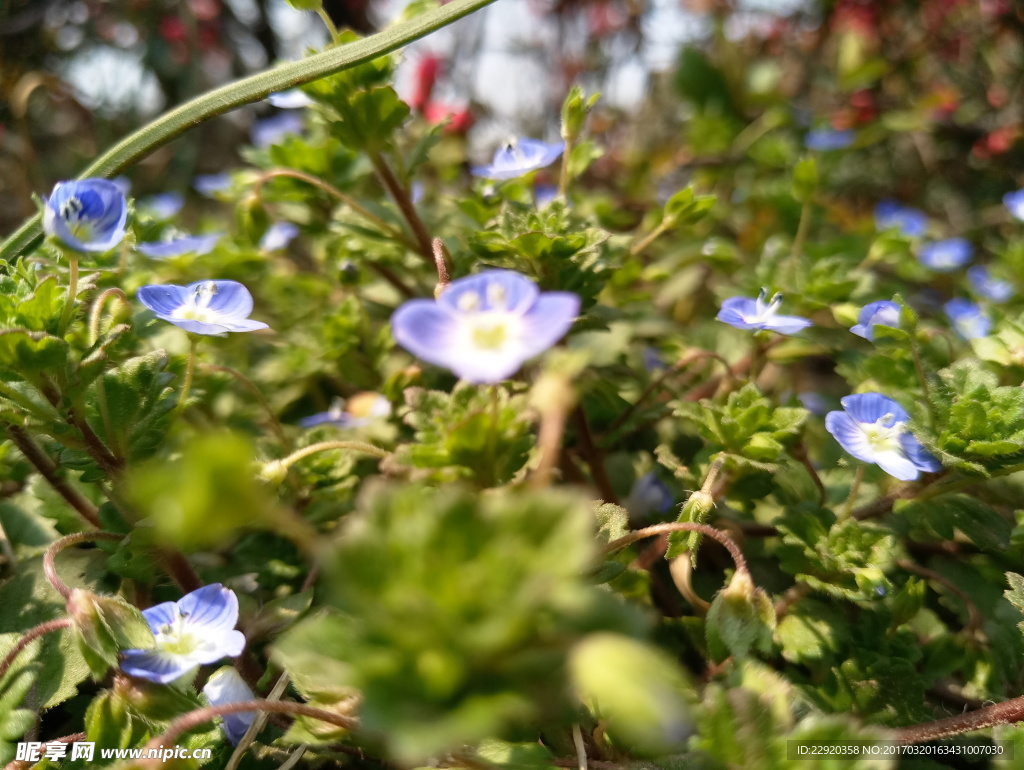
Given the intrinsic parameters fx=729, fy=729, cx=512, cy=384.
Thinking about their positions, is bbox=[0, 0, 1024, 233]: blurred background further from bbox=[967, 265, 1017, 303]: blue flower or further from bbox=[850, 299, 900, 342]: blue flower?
bbox=[850, 299, 900, 342]: blue flower

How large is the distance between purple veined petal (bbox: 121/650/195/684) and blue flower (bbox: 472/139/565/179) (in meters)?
0.59

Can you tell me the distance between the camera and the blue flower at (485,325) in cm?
46

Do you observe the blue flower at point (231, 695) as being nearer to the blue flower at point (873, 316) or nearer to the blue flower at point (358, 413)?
the blue flower at point (358, 413)

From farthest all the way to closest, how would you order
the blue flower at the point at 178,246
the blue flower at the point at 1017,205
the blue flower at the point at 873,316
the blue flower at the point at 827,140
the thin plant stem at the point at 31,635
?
the blue flower at the point at 827,140, the blue flower at the point at 1017,205, the blue flower at the point at 178,246, the blue flower at the point at 873,316, the thin plant stem at the point at 31,635

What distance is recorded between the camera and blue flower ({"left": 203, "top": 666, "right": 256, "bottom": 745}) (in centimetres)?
61

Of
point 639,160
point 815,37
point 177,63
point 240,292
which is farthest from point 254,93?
point 815,37

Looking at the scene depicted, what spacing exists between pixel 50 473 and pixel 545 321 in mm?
517

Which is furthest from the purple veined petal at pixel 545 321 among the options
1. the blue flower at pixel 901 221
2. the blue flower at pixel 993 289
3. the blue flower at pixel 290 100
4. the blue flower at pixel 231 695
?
the blue flower at pixel 901 221

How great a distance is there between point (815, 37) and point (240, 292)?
2.04 meters

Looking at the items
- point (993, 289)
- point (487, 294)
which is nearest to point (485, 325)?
point (487, 294)

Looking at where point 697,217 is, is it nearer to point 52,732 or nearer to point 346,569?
point 346,569

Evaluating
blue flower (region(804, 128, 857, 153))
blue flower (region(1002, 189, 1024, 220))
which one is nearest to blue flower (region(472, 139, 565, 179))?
blue flower (region(1002, 189, 1024, 220))

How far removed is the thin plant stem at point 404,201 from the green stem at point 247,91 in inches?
5.3

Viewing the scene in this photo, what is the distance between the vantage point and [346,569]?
1.24 feet
